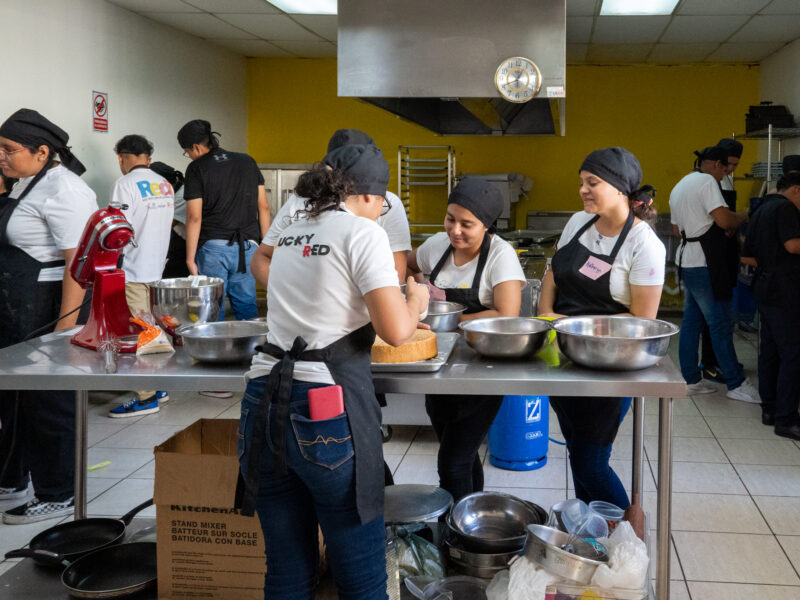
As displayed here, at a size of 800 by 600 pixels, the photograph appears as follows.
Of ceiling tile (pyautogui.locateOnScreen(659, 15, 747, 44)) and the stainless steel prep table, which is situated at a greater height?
ceiling tile (pyautogui.locateOnScreen(659, 15, 747, 44))

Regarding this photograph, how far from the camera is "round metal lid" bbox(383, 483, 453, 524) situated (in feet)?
7.86

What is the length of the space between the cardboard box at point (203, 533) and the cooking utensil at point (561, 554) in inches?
29.5

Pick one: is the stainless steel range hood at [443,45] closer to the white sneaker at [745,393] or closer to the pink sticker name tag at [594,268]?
the pink sticker name tag at [594,268]

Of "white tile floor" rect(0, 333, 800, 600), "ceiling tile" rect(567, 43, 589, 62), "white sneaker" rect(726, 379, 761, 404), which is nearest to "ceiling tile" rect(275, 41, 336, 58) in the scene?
"ceiling tile" rect(567, 43, 589, 62)

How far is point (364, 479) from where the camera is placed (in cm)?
180

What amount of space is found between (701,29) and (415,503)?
5669mm

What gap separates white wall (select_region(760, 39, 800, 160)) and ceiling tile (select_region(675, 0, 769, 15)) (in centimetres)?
113

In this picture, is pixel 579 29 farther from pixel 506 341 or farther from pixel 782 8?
pixel 506 341

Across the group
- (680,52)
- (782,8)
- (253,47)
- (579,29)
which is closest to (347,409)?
(782,8)

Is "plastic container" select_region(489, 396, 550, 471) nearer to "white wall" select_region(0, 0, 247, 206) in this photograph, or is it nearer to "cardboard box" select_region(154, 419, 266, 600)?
"cardboard box" select_region(154, 419, 266, 600)

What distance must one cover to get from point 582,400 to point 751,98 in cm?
705

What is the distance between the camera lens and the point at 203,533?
2207mm

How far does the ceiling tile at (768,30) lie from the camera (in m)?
6.26

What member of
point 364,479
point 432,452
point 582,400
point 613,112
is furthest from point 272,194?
point 364,479
